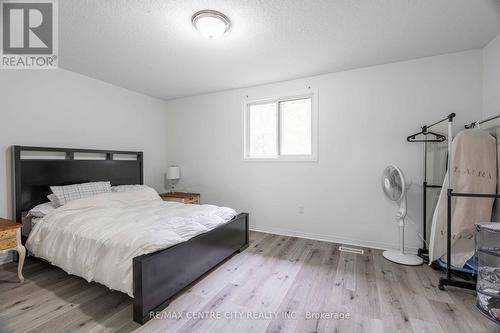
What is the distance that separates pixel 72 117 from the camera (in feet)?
10.2

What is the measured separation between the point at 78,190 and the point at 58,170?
0.39 m

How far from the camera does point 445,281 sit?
78.9 inches

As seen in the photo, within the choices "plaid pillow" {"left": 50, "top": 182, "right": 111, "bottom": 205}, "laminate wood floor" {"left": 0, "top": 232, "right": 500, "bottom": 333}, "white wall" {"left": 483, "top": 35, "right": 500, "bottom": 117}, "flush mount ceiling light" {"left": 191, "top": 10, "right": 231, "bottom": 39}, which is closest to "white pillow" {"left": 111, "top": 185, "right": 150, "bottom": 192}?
"plaid pillow" {"left": 50, "top": 182, "right": 111, "bottom": 205}

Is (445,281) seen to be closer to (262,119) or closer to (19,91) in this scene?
(262,119)

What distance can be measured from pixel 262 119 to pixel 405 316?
310 centimetres

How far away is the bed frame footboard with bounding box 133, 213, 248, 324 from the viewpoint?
158 cm

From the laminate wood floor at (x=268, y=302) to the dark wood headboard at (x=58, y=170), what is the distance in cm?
81

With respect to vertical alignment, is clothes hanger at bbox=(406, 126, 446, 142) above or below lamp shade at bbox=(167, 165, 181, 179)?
above

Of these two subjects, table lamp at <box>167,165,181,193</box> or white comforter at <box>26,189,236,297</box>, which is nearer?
white comforter at <box>26,189,236,297</box>

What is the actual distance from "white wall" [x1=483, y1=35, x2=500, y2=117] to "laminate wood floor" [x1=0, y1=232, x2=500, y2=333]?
1.86m

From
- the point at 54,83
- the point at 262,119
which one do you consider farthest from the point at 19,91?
the point at 262,119

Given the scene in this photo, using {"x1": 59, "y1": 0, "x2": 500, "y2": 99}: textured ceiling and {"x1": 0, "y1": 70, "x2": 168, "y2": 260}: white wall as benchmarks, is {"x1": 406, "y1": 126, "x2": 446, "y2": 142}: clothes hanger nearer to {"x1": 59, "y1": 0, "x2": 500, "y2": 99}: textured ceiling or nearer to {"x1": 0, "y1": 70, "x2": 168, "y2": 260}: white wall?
{"x1": 59, "y1": 0, "x2": 500, "y2": 99}: textured ceiling

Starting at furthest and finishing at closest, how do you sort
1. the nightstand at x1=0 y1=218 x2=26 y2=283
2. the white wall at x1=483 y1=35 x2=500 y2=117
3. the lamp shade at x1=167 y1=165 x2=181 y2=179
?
the lamp shade at x1=167 y1=165 x2=181 y2=179 < the white wall at x1=483 y1=35 x2=500 y2=117 < the nightstand at x1=0 y1=218 x2=26 y2=283

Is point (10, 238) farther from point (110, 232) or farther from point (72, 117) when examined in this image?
point (72, 117)
